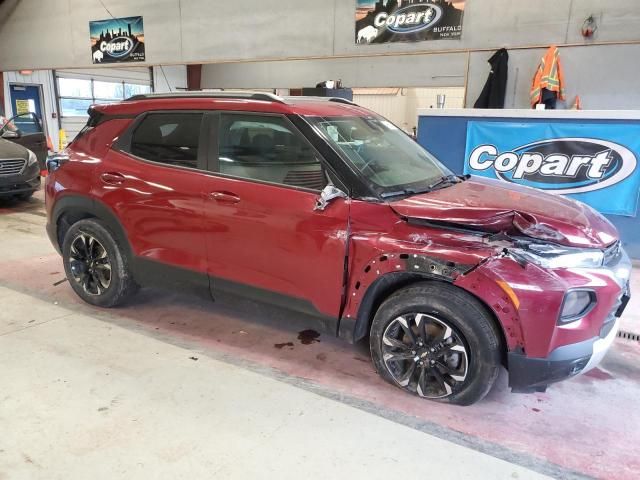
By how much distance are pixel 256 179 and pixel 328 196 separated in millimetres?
555

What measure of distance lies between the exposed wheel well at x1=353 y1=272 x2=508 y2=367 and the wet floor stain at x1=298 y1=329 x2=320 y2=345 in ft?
2.12

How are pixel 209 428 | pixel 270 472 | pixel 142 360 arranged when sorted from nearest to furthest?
pixel 270 472, pixel 209 428, pixel 142 360

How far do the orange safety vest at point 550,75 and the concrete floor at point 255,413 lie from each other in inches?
162

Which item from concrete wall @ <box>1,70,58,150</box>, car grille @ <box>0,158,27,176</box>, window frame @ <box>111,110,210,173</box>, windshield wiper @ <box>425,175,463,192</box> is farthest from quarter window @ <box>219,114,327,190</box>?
concrete wall @ <box>1,70,58,150</box>

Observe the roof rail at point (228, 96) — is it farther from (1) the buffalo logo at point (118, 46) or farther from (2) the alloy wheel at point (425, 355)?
(1) the buffalo logo at point (118, 46)

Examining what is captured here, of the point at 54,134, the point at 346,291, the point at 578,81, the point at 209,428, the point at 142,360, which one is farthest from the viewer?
the point at 54,134

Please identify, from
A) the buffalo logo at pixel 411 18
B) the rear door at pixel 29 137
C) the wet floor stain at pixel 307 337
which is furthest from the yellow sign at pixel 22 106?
the wet floor stain at pixel 307 337

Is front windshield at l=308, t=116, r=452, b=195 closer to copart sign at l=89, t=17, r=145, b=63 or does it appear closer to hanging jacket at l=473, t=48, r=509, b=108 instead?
hanging jacket at l=473, t=48, r=509, b=108

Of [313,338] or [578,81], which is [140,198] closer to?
[313,338]

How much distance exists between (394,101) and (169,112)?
18.9m

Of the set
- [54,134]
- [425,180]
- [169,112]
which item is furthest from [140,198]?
[54,134]

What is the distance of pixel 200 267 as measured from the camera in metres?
3.30

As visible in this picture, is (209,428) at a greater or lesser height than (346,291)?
lesser

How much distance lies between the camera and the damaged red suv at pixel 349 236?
237cm
